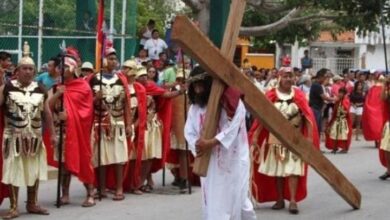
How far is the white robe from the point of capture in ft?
25.0

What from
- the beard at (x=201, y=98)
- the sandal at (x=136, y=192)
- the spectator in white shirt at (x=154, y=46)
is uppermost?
the spectator in white shirt at (x=154, y=46)

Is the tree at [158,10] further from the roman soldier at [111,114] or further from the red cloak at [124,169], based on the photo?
the roman soldier at [111,114]

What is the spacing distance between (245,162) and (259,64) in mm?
32313

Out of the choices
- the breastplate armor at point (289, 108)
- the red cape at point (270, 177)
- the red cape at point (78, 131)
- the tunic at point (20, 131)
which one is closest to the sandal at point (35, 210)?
the tunic at point (20, 131)

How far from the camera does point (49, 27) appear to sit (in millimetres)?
16812

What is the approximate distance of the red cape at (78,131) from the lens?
1104 centimetres

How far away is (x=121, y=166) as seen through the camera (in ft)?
39.0

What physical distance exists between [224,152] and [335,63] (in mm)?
43856

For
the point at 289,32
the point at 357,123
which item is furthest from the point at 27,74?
the point at 289,32

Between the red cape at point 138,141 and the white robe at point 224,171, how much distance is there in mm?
4560

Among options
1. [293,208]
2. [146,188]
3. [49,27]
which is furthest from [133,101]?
[49,27]

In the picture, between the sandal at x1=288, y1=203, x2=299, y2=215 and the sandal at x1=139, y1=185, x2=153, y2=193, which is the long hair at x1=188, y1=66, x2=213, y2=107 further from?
the sandal at x1=139, y1=185, x2=153, y2=193

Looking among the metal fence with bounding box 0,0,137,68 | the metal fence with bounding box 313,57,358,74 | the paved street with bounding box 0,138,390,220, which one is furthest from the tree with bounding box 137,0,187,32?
the paved street with bounding box 0,138,390,220

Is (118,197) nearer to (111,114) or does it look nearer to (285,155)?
(111,114)
